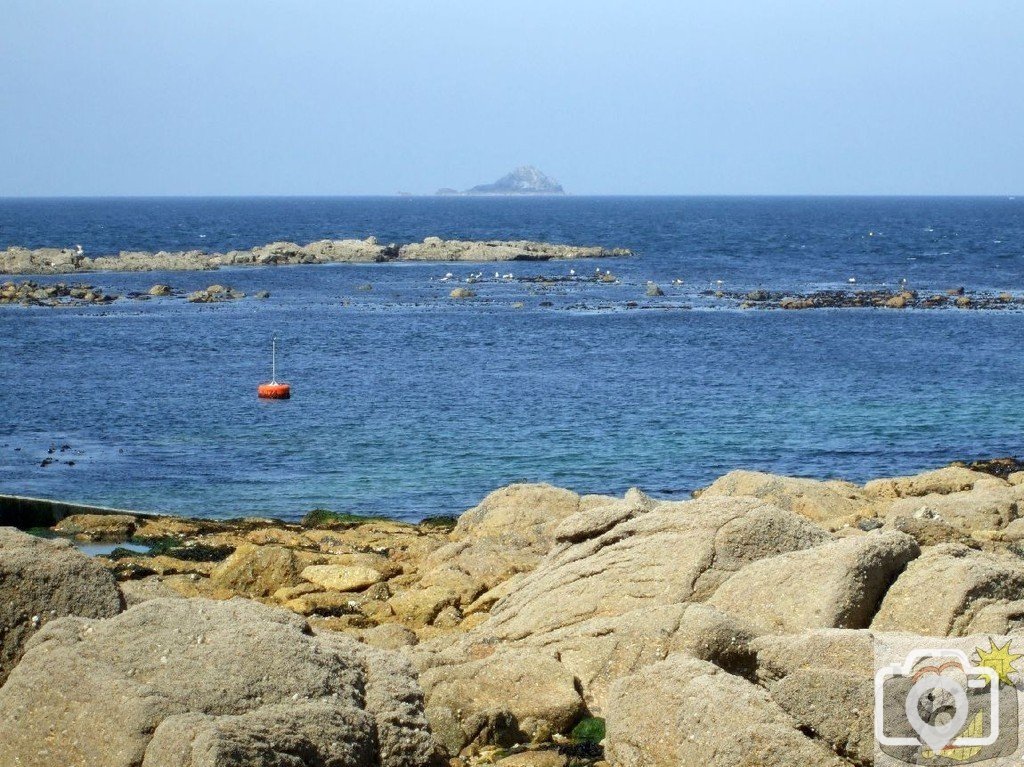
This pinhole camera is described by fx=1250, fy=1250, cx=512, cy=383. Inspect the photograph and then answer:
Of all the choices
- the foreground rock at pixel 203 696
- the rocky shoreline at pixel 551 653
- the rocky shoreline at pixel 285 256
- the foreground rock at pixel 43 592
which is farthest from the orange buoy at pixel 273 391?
the rocky shoreline at pixel 285 256

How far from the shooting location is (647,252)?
12012 cm

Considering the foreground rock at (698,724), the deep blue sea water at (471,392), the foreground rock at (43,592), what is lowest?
the deep blue sea water at (471,392)

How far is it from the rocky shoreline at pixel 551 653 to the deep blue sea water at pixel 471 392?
15.1 m

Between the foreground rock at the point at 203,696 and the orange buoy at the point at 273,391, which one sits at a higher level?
the foreground rock at the point at 203,696

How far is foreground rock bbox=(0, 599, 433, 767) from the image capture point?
9.17 m

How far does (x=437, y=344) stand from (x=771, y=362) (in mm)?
15580

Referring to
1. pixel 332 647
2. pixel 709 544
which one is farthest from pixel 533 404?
pixel 332 647

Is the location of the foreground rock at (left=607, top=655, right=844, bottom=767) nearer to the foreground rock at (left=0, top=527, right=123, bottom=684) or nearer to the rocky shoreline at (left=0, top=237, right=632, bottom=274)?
the foreground rock at (left=0, top=527, right=123, bottom=684)

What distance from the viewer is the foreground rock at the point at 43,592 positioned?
1112cm

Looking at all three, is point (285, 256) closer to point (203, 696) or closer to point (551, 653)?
point (551, 653)

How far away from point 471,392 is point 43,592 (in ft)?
111

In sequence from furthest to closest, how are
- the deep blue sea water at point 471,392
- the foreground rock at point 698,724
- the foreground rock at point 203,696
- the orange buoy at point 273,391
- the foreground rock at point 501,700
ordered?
1. the orange buoy at point 273,391
2. the deep blue sea water at point 471,392
3. the foreground rock at point 501,700
4. the foreground rock at point 698,724
5. the foreground rock at point 203,696

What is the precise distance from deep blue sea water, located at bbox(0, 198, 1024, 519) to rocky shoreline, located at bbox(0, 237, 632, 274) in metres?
6.45

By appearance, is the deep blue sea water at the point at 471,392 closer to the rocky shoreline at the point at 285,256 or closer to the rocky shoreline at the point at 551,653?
the rocky shoreline at the point at 285,256
